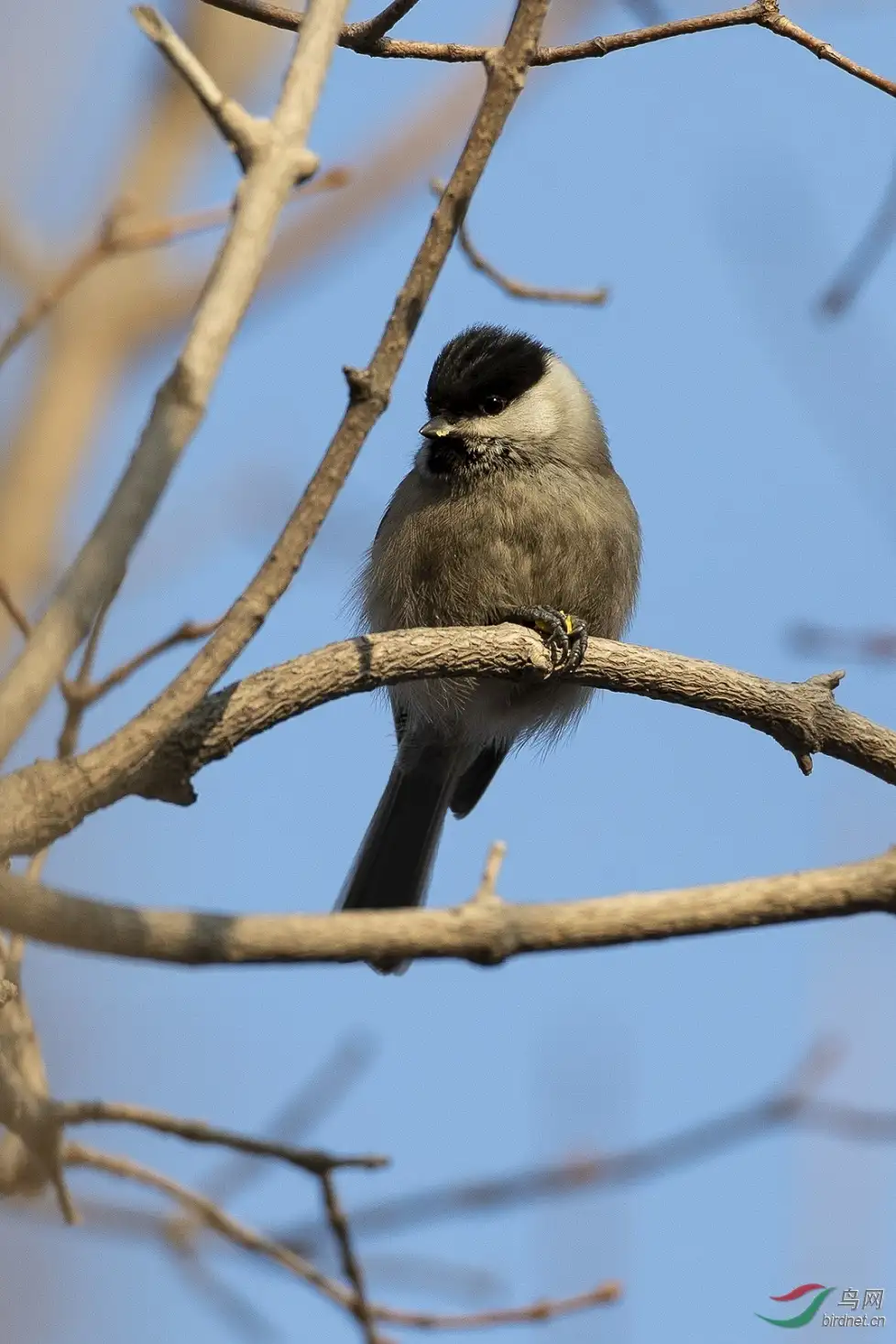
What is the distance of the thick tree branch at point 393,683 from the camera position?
7.73ft

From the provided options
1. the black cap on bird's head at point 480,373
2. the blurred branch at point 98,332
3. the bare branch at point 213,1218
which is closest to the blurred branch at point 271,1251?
the bare branch at point 213,1218

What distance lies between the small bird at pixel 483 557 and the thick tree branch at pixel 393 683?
485 mm

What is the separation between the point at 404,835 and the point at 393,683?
1.69 metres

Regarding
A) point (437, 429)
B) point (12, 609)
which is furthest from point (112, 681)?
point (437, 429)

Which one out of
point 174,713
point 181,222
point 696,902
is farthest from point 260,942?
point 181,222

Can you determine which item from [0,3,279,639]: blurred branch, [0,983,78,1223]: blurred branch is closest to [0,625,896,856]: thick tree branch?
[0,983,78,1223]: blurred branch

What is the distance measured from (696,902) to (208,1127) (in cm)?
84

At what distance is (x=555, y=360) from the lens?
551 cm

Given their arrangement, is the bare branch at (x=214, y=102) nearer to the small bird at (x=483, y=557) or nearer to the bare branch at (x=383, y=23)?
the bare branch at (x=383, y=23)

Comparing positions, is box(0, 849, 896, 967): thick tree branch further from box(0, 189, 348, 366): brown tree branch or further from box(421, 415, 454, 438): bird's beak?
box(421, 415, 454, 438): bird's beak

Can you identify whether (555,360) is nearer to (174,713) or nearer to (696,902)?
(174,713)

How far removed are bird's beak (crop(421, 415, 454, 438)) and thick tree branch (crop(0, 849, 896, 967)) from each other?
314 cm

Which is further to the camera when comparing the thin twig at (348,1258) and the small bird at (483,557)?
the small bird at (483,557)

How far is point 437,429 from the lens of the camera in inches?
190
